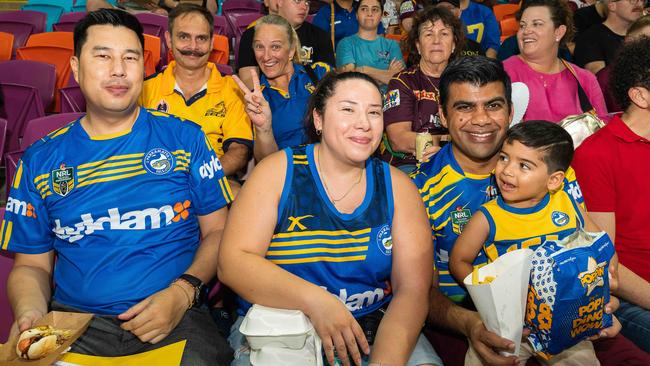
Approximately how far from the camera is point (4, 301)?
2.03 meters

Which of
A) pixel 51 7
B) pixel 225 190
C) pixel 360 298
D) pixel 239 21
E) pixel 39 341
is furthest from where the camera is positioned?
pixel 51 7

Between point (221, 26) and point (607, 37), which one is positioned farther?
point (221, 26)

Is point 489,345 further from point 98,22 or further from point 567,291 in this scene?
point 98,22

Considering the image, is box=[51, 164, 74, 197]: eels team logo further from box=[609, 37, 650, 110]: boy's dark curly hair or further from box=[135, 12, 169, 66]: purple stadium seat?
box=[135, 12, 169, 66]: purple stadium seat

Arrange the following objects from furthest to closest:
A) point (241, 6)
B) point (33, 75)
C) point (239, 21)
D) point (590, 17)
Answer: point (241, 6) → point (239, 21) → point (590, 17) → point (33, 75)

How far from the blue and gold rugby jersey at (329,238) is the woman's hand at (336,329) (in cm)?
16

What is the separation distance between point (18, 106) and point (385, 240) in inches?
112

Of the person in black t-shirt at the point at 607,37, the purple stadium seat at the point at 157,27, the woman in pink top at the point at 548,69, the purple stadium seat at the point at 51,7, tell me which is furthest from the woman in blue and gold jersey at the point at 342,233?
the purple stadium seat at the point at 51,7

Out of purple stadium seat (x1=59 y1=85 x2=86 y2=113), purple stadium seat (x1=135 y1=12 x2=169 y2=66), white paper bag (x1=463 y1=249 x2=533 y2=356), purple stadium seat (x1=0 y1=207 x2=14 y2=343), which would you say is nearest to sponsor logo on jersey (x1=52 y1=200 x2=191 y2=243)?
purple stadium seat (x1=0 y1=207 x2=14 y2=343)

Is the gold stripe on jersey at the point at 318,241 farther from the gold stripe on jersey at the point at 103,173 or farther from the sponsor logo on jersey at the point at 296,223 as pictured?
the gold stripe on jersey at the point at 103,173

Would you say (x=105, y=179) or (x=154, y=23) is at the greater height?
(x=154, y=23)

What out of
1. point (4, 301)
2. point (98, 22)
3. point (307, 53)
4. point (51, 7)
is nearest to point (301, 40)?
point (307, 53)

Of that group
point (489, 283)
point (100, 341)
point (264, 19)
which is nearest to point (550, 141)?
point (489, 283)

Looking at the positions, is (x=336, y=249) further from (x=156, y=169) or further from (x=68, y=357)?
(x=68, y=357)
